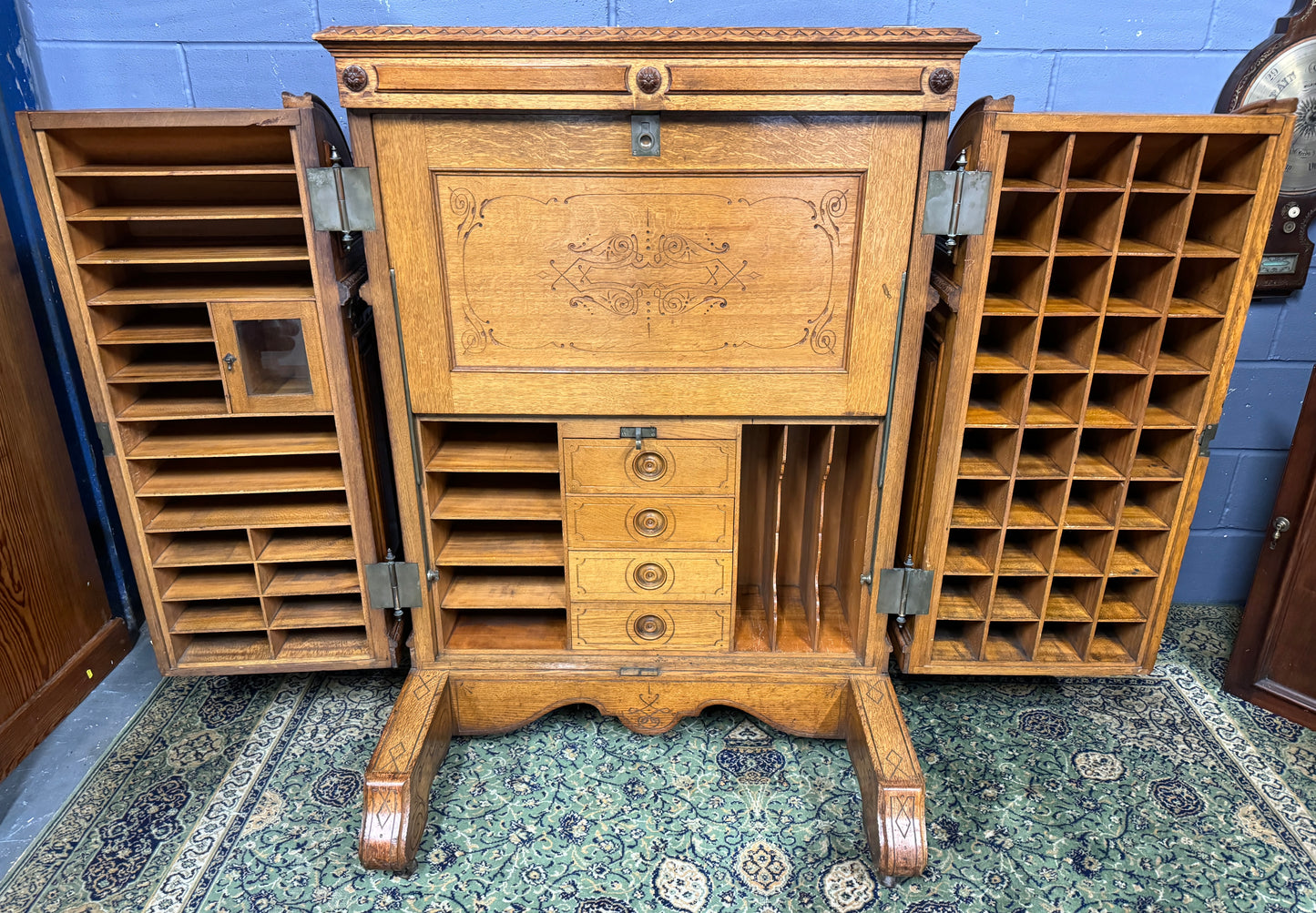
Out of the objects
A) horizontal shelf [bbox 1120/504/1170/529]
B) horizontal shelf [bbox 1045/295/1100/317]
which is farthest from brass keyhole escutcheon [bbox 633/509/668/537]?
horizontal shelf [bbox 1120/504/1170/529]

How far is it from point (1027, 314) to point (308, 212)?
1.42 metres

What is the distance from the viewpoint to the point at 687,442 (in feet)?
5.47

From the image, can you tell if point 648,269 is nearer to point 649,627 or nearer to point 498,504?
point 498,504

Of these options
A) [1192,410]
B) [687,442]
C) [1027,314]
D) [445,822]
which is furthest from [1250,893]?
[445,822]

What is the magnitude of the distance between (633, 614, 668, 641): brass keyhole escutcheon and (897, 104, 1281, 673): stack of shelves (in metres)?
0.57

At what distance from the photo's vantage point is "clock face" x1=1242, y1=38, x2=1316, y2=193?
195 cm

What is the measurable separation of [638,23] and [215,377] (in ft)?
4.25

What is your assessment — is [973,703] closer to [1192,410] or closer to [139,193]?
[1192,410]

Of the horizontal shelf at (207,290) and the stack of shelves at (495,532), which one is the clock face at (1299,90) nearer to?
the stack of shelves at (495,532)

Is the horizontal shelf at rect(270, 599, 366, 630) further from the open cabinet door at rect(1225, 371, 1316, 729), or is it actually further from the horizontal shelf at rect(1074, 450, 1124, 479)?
the open cabinet door at rect(1225, 371, 1316, 729)

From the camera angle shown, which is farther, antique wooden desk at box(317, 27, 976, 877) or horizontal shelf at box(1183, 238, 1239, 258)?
horizontal shelf at box(1183, 238, 1239, 258)

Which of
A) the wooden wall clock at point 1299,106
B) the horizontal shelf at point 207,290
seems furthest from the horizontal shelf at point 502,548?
the wooden wall clock at point 1299,106

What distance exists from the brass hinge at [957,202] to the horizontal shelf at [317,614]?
151cm

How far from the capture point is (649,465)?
1.68 m
